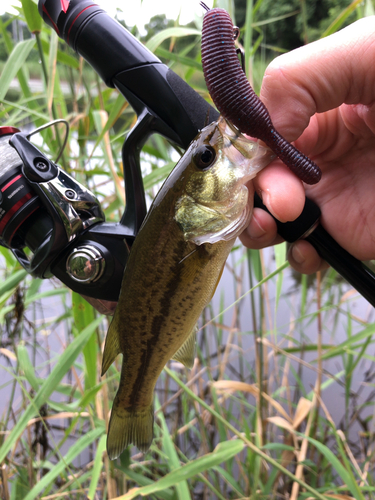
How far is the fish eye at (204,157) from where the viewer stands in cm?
76

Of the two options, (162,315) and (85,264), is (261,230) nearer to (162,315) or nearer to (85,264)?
(162,315)

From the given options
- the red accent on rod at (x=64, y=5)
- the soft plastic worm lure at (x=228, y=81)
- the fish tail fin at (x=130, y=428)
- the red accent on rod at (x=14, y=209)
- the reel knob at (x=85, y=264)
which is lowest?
the fish tail fin at (x=130, y=428)

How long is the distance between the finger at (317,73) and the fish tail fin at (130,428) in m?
0.75

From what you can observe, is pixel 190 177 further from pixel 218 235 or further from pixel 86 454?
pixel 86 454

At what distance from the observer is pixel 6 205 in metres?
0.85

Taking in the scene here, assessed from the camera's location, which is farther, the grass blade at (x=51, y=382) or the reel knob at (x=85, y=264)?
the grass blade at (x=51, y=382)

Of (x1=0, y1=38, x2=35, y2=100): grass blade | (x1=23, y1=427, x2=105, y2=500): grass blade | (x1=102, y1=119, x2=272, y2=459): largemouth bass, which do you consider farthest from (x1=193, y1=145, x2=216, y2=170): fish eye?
(x1=23, y1=427, x2=105, y2=500): grass blade

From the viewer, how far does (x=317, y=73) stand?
2.59 ft

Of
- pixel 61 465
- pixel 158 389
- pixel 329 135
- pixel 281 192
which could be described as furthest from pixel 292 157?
pixel 158 389

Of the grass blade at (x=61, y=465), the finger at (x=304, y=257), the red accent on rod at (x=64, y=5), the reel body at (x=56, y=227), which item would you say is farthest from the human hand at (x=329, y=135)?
the grass blade at (x=61, y=465)

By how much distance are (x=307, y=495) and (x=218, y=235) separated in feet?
3.64

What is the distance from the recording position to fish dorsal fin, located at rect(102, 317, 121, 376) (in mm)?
863

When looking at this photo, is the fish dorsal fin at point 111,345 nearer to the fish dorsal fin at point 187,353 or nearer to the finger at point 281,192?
the fish dorsal fin at point 187,353

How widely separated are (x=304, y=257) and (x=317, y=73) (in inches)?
18.7
